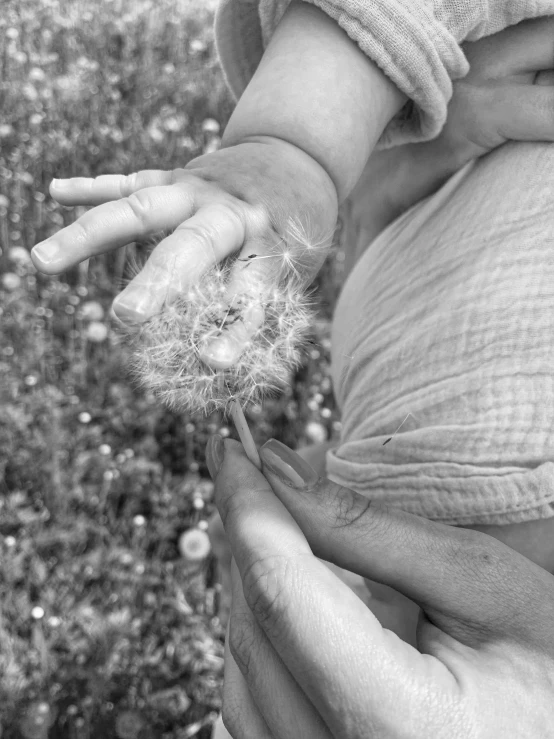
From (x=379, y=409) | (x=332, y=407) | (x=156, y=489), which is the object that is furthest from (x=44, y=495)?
(x=379, y=409)

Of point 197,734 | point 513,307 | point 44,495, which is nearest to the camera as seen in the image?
point 513,307

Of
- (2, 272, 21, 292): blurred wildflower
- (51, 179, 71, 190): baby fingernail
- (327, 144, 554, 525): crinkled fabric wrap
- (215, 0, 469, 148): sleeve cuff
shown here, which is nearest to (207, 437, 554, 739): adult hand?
(327, 144, 554, 525): crinkled fabric wrap

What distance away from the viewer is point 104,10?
3.09 m

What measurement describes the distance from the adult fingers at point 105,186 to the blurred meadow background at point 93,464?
0.67 ft

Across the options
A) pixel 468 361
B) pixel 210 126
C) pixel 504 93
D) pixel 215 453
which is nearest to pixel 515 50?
pixel 504 93

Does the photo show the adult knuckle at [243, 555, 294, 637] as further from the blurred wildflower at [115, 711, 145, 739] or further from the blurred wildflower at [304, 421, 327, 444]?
the blurred wildflower at [304, 421, 327, 444]

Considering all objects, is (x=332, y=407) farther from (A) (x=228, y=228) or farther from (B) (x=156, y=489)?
(A) (x=228, y=228)

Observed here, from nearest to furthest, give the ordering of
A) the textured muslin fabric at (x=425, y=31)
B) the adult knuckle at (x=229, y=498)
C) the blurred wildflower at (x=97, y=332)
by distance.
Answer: the adult knuckle at (x=229, y=498) → the textured muslin fabric at (x=425, y=31) → the blurred wildflower at (x=97, y=332)

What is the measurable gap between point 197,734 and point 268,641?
85cm

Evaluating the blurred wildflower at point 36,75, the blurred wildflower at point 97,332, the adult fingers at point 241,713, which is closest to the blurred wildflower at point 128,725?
the adult fingers at point 241,713

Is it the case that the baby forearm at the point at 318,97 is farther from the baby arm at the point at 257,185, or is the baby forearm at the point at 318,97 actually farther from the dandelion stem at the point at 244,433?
the dandelion stem at the point at 244,433

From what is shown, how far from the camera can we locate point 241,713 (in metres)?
0.80

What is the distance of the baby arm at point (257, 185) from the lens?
26.8 inches

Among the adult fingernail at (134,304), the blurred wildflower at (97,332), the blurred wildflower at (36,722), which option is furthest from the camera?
the blurred wildflower at (97,332)
